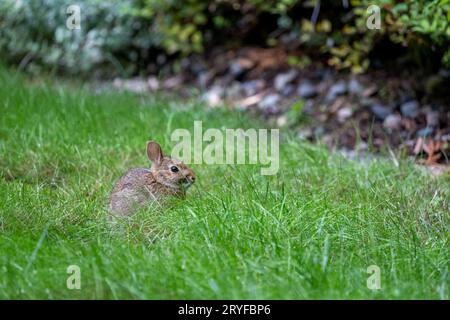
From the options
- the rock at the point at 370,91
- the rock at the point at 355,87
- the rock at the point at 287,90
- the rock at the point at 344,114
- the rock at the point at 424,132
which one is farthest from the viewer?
the rock at the point at 287,90

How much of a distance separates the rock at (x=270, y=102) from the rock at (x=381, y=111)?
40.5 inches

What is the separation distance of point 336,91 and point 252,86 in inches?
40.6

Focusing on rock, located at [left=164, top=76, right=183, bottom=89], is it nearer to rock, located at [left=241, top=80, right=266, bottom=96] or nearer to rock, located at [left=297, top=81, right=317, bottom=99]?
rock, located at [left=241, top=80, right=266, bottom=96]

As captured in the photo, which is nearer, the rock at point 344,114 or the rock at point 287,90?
the rock at point 344,114

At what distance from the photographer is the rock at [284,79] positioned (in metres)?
7.19

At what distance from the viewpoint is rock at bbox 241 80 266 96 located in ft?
24.1

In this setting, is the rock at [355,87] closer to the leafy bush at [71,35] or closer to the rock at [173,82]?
the rock at [173,82]

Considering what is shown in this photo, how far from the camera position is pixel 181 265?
3109mm

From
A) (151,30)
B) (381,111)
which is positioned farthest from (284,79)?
(151,30)

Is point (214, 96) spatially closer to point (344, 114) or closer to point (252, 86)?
point (252, 86)

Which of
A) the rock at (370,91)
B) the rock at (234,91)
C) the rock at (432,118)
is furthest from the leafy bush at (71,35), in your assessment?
the rock at (432,118)

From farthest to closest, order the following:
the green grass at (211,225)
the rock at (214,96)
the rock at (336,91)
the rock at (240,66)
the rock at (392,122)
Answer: the rock at (240,66), the rock at (214,96), the rock at (336,91), the rock at (392,122), the green grass at (211,225)

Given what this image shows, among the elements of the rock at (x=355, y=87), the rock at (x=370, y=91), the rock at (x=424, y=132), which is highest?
the rock at (x=355, y=87)

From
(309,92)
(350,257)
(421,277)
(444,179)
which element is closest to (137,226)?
(350,257)
